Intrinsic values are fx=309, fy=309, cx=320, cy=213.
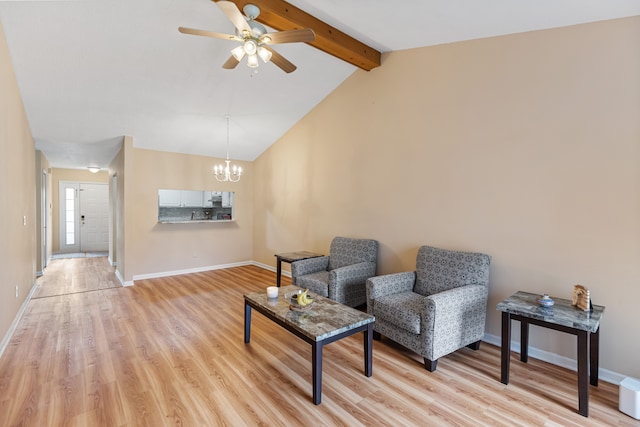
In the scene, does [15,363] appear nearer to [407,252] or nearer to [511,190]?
[407,252]

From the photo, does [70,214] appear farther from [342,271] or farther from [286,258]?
[342,271]

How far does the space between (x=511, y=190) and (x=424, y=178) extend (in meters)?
0.91

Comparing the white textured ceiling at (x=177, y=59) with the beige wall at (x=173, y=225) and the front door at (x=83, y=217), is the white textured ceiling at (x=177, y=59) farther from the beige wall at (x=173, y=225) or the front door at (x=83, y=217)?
the front door at (x=83, y=217)

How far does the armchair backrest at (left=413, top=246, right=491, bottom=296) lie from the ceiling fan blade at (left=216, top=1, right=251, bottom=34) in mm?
2685

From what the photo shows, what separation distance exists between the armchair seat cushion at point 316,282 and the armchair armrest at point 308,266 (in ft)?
0.33

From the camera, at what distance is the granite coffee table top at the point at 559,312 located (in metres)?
2.03

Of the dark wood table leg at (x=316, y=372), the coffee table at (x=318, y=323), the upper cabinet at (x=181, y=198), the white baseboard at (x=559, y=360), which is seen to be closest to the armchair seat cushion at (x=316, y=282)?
the coffee table at (x=318, y=323)

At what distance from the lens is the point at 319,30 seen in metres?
3.17

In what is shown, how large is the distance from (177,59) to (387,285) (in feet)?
11.0

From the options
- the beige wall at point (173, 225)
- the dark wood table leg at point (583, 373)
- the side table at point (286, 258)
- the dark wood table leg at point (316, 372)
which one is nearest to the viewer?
the dark wood table leg at point (583, 373)

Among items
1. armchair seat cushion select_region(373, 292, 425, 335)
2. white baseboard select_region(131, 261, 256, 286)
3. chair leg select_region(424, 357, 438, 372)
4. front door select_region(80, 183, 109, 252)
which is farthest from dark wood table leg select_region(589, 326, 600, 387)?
front door select_region(80, 183, 109, 252)

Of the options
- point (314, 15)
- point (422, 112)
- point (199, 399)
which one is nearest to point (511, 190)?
point (422, 112)

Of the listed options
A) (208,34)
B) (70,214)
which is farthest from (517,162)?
(70,214)

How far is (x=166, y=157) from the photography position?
18.9 ft
